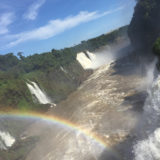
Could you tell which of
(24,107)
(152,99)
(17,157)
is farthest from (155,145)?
(24,107)

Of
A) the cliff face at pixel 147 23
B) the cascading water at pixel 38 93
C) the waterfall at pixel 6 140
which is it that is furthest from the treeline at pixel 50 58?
the waterfall at pixel 6 140

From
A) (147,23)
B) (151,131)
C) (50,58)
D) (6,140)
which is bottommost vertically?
(151,131)

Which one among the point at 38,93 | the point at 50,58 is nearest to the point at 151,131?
the point at 38,93

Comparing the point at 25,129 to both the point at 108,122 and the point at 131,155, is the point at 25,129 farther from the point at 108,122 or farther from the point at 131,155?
the point at 131,155

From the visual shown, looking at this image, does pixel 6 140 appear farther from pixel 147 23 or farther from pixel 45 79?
pixel 147 23

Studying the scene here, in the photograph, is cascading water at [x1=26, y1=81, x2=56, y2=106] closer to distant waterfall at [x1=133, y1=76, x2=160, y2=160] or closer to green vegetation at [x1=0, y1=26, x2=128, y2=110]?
green vegetation at [x1=0, y1=26, x2=128, y2=110]

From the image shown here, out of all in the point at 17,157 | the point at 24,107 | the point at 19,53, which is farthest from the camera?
the point at 19,53

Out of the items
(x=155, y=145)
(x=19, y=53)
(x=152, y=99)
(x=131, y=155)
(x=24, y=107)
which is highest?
(x=19, y=53)
